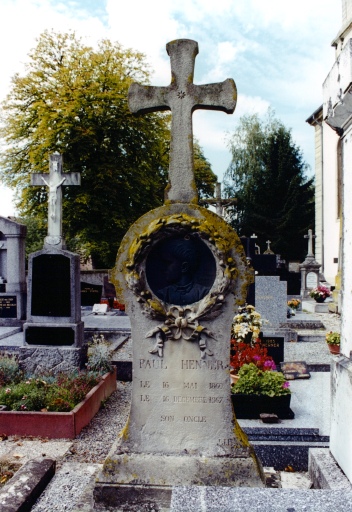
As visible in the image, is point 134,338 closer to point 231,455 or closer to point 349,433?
point 231,455

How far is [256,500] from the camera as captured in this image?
217 cm

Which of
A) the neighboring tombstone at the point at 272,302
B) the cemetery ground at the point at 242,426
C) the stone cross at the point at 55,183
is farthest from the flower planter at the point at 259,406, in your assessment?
the neighboring tombstone at the point at 272,302

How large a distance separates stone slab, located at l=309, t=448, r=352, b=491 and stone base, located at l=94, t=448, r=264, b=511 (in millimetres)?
446

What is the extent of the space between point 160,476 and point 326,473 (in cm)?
120

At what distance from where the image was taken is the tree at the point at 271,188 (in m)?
34.8

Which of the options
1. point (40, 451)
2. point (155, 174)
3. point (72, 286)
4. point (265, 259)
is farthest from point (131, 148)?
point (40, 451)

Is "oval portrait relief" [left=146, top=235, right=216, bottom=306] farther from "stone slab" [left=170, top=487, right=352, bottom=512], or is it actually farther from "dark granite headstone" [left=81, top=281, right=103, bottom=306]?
"dark granite headstone" [left=81, top=281, right=103, bottom=306]

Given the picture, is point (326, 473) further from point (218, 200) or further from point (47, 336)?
point (218, 200)

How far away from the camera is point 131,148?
23.7 metres

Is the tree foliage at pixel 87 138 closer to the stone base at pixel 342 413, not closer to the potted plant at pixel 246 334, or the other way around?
the potted plant at pixel 246 334

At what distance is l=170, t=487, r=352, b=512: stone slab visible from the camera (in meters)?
2.10

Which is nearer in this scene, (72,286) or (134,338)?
(134,338)

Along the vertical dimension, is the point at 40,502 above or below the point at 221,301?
below

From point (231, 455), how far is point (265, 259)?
10.5m
